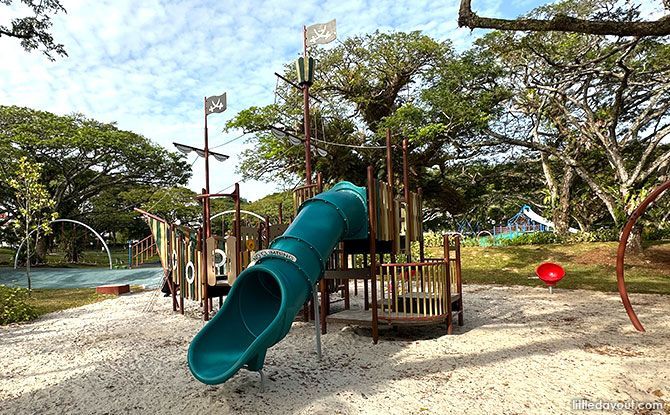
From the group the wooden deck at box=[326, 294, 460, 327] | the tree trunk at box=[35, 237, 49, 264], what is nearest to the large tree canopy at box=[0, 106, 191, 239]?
the tree trunk at box=[35, 237, 49, 264]

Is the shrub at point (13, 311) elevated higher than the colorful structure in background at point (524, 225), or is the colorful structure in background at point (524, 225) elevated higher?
the colorful structure in background at point (524, 225)

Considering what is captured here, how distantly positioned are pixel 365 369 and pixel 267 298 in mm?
1492

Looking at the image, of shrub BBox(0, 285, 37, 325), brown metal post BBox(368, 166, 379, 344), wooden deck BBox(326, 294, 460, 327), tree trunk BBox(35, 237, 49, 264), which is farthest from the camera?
tree trunk BBox(35, 237, 49, 264)

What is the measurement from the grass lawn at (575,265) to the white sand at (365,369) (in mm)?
5054

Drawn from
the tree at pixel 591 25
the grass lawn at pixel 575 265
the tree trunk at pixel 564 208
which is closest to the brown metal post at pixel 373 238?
the tree at pixel 591 25

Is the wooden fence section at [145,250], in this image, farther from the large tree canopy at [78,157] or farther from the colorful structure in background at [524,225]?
the colorful structure in background at [524,225]

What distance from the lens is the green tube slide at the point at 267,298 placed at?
4332 millimetres

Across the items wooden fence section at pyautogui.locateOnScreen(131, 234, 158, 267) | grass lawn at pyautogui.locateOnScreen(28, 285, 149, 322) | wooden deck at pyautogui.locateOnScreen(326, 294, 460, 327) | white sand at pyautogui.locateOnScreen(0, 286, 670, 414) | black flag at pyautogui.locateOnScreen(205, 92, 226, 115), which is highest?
black flag at pyautogui.locateOnScreen(205, 92, 226, 115)

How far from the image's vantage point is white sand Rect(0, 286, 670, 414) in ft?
13.8

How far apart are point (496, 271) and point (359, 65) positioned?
43.2 feet

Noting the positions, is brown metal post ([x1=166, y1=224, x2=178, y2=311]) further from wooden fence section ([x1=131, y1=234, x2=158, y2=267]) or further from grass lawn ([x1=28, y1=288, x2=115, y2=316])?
grass lawn ([x1=28, y1=288, x2=115, y2=316])

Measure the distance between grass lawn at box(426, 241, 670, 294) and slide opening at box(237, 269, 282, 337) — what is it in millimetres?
10621

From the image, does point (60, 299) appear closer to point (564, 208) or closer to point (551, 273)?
point (551, 273)

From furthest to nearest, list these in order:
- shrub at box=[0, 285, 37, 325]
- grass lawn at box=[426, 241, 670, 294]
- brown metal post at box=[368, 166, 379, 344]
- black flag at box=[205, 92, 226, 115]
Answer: grass lawn at box=[426, 241, 670, 294], black flag at box=[205, 92, 226, 115], shrub at box=[0, 285, 37, 325], brown metal post at box=[368, 166, 379, 344]
